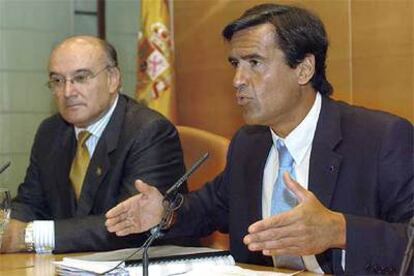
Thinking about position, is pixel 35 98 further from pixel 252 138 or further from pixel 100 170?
pixel 252 138

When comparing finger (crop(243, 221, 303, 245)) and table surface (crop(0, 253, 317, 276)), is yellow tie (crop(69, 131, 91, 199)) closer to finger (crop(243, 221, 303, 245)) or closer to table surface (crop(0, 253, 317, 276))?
table surface (crop(0, 253, 317, 276))

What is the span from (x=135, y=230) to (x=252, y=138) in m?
0.62

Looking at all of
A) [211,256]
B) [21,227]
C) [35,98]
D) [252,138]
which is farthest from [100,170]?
[35,98]

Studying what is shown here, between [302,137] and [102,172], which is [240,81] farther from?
[102,172]

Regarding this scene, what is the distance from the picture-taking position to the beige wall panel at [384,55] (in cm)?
308

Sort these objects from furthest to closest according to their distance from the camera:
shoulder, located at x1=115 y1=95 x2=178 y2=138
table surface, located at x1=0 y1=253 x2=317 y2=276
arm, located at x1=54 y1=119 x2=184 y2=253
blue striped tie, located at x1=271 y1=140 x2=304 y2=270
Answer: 1. shoulder, located at x1=115 y1=95 x2=178 y2=138
2. arm, located at x1=54 y1=119 x2=184 y2=253
3. blue striped tie, located at x1=271 y1=140 x2=304 y2=270
4. table surface, located at x1=0 y1=253 x2=317 y2=276

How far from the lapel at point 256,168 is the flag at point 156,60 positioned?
49.5 inches

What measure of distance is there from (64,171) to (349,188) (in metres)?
1.41

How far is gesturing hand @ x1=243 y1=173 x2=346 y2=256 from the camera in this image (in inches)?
72.6

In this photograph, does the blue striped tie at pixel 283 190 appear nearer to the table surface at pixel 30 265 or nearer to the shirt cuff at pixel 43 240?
the table surface at pixel 30 265

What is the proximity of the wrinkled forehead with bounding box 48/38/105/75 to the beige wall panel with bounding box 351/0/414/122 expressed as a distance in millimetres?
1119

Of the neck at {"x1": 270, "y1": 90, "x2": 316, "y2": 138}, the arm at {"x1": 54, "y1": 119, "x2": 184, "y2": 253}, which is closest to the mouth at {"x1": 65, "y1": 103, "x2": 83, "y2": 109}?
the arm at {"x1": 54, "y1": 119, "x2": 184, "y2": 253}

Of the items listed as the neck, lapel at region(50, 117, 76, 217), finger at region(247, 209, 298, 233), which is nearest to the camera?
finger at region(247, 209, 298, 233)

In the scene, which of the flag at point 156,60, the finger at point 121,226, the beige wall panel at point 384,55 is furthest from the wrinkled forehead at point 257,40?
the flag at point 156,60
